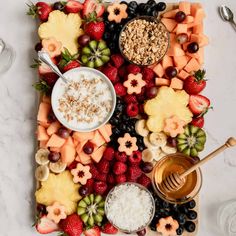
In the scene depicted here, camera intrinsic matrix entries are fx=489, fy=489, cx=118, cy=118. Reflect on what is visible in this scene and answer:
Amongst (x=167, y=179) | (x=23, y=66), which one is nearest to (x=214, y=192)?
(x=167, y=179)

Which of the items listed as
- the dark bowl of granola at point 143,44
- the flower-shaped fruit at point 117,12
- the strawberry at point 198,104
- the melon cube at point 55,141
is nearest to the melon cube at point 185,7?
the dark bowl of granola at point 143,44

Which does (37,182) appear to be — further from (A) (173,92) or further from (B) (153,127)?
(A) (173,92)

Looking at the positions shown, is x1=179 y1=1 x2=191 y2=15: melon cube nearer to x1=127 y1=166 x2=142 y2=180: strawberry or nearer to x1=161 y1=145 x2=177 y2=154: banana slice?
x1=161 y1=145 x2=177 y2=154: banana slice

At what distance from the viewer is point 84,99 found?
1.80 meters

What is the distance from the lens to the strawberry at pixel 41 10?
185cm

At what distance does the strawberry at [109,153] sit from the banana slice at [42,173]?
22 cm

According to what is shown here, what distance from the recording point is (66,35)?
6.07 feet

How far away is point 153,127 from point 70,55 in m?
0.41

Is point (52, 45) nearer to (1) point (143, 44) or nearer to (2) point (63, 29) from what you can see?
(2) point (63, 29)

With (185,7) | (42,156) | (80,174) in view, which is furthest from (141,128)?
(185,7)

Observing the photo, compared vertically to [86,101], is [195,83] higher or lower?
higher

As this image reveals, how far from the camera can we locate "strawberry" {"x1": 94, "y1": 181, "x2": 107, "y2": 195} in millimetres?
1814

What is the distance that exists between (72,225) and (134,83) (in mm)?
568

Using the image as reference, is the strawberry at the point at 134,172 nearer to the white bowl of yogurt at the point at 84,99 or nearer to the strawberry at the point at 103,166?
the strawberry at the point at 103,166
